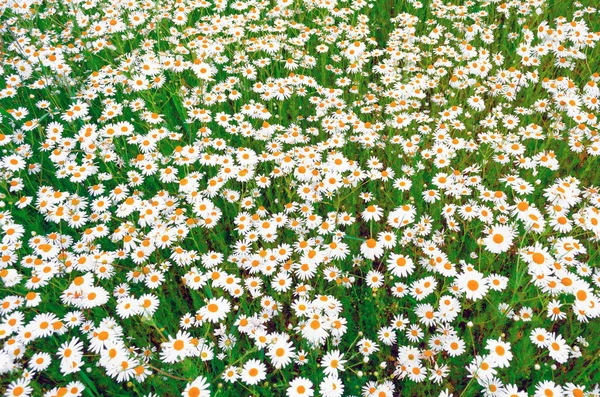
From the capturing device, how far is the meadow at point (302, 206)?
2576mm

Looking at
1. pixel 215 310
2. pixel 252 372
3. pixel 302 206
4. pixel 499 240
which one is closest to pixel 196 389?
pixel 252 372

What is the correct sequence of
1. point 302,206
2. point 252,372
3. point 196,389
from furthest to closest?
point 302,206
point 252,372
point 196,389

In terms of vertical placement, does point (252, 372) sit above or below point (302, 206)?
below

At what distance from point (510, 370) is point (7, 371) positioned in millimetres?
2967

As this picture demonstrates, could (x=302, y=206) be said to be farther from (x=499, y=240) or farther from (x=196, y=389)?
(x=196, y=389)

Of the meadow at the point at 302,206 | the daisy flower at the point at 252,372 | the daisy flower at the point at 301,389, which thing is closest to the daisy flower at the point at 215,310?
the meadow at the point at 302,206

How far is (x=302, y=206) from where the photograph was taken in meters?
3.30

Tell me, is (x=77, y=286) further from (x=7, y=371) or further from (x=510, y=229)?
(x=510, y=229)

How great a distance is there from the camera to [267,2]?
17.3 feet

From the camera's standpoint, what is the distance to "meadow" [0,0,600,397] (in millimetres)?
2576

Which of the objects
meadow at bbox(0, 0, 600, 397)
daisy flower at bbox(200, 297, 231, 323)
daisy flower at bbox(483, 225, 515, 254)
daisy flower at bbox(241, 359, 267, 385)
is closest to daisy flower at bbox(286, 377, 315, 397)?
meadow at bbox(0, 0, 600, 397)

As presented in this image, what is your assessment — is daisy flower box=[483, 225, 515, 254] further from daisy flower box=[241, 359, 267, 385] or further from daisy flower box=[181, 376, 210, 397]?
daisy flower box=[181, 376, 210, 397]

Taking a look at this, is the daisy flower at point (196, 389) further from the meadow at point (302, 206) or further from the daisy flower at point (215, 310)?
the daisy flower at point (215, 310)

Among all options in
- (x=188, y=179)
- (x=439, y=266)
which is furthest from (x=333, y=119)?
(x=439, y=266)
